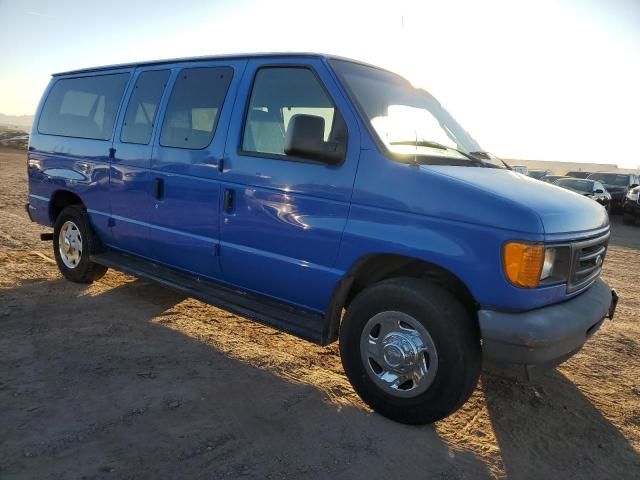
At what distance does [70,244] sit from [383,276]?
3812 mm

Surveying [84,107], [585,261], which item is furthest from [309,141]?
[84,107]

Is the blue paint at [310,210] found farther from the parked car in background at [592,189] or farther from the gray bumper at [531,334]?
the parked car in background at [592,189]

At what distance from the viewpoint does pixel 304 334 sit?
3.23 m

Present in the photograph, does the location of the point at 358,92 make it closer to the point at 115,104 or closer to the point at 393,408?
the point at 393,408

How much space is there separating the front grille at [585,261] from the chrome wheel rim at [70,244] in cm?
472

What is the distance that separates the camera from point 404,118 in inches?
140

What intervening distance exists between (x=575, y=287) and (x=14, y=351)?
3.98 m

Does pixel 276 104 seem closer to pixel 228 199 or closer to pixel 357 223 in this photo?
pixel 228 199

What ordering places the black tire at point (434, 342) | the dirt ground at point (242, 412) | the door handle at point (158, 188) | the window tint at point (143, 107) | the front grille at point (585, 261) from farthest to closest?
the window tint at point (143, 107) < the door handle at point (158, 188) < the front grille at point (585, 261) < the black tire at point (434, 342) < the dirt ground at point (242, 412)

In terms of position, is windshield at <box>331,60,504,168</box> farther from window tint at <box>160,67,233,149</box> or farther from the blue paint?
window tint at <box>160,67,233,149</box>

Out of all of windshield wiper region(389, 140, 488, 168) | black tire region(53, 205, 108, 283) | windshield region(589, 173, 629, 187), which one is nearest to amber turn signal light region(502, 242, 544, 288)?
windshield wiper region(389, 140, 488, 168)

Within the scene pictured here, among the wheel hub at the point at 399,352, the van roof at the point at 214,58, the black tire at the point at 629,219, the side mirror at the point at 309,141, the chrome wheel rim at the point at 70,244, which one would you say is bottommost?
the black tire at the point at 629,219

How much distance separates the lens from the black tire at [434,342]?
2773 mm

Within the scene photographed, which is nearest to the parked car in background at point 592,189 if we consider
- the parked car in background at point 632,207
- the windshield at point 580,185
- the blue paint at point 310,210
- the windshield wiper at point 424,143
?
the windshield at point 580,185
